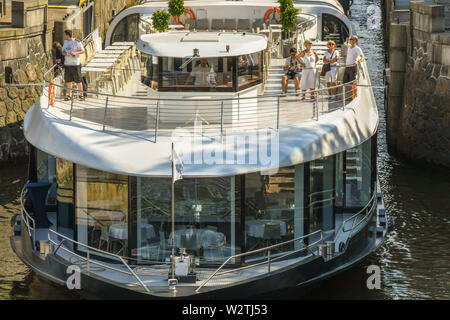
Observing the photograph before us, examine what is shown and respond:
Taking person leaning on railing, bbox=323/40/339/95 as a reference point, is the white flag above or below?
below

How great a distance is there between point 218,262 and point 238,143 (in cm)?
225

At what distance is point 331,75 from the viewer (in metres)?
25.9

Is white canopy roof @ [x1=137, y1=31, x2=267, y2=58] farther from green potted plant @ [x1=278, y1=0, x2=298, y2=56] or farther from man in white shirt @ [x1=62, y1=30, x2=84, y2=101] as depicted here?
green potted plant @ [x1=278, y1=0, x2=298, y2=56]

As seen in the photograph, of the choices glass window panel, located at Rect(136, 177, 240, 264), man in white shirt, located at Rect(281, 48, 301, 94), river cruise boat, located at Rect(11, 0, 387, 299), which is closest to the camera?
river cruise boat, located at Rect(11, 0, 387, 299)

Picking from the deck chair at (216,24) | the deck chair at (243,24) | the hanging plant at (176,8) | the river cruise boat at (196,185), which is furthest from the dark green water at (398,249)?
the hanging plant at (176,8)

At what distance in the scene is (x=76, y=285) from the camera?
2092cm

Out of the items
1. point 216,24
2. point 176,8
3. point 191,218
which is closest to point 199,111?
point 191,218

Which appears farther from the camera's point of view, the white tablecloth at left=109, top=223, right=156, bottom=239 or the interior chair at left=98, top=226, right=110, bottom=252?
the interior chair at left=98, top=226, right=110, bottom=252

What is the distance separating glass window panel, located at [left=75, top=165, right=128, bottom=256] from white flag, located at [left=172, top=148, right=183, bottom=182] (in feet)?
3.94

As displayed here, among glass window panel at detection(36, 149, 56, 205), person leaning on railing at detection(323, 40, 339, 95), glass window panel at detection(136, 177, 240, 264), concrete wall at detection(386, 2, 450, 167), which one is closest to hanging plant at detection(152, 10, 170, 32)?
person leaning on railing at detection(323, 40, 339, 95)

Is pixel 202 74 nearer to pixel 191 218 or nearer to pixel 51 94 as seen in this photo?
pixel 191 218

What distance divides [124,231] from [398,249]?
810cm

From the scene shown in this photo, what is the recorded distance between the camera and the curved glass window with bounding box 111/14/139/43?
32.1 metres
